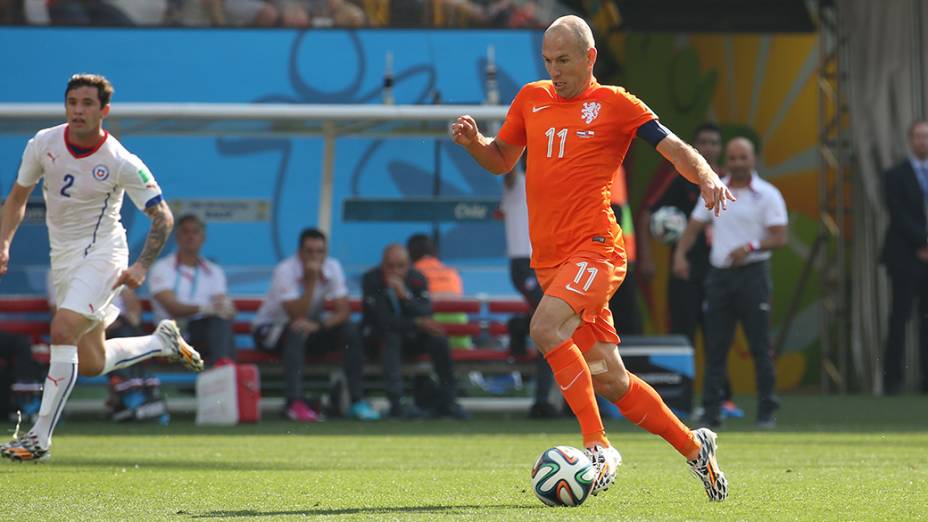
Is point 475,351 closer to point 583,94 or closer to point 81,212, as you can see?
point 81,212

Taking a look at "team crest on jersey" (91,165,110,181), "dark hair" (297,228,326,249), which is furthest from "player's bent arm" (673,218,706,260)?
"team crest on jersey" (91,165,110,181)

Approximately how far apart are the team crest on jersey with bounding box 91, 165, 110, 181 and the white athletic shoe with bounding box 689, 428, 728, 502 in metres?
4.01

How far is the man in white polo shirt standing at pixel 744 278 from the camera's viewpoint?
12758 millimetres

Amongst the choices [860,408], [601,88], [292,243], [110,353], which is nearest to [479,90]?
[292,243]

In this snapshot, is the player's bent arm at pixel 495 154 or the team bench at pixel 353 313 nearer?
the player's bent arm at pixel 495 154

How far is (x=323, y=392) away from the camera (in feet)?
51.6

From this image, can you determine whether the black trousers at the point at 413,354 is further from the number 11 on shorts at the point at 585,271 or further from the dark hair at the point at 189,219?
the number 11 on shorts at the point at 585,271

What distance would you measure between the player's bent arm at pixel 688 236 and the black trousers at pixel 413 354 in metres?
2.22

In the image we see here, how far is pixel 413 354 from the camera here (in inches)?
574

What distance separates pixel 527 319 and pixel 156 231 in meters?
5.53

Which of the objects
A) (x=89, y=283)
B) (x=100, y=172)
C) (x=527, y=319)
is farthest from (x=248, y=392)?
(x=100, y=172)

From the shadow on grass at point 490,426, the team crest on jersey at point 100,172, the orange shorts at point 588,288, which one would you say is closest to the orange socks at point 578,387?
the orange shorts at point 588,288

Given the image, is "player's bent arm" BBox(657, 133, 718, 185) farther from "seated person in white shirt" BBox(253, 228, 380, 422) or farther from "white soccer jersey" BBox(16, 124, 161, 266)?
"seated person in white shirt" BBox(253, 228, 380, 422)

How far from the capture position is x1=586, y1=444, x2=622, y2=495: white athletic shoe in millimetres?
6731
